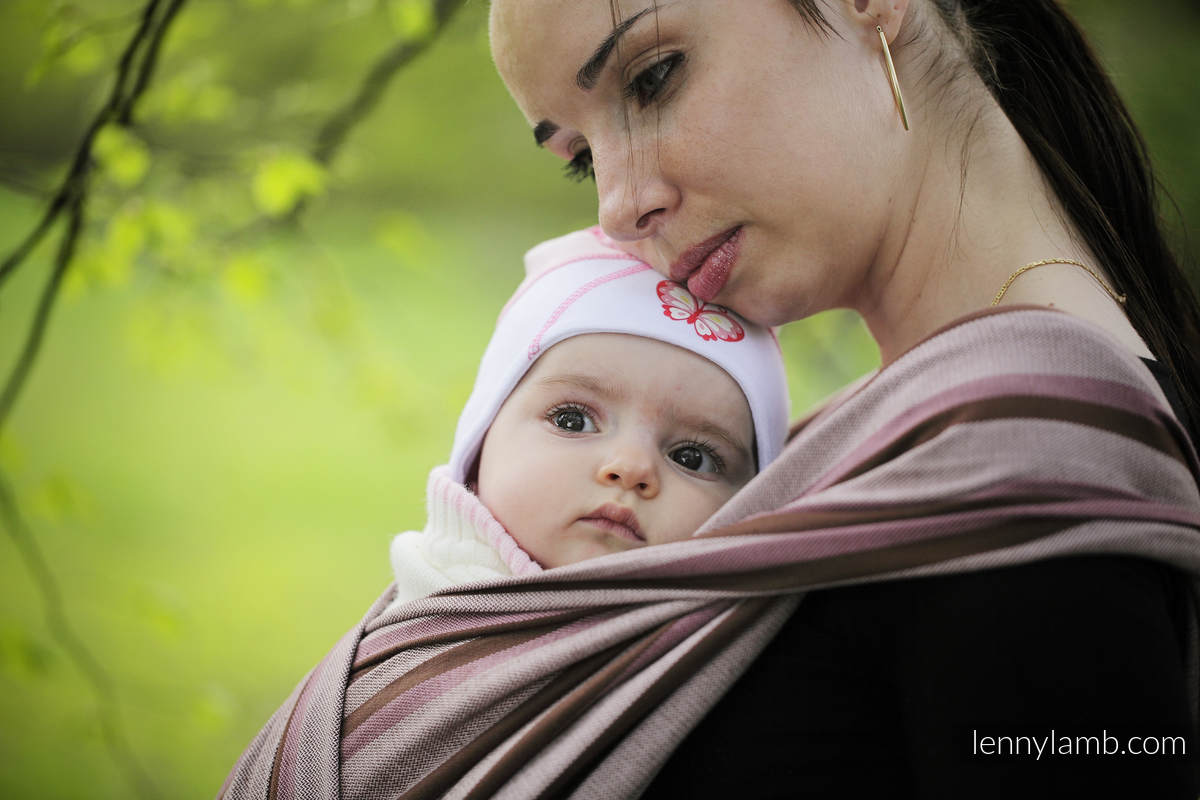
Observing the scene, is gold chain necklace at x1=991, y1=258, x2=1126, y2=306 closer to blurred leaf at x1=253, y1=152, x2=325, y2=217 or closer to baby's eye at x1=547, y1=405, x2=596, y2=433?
baby's eye at x1=547, y1=405, x2=596, y2=433

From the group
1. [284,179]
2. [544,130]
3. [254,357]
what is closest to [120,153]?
[284,179]

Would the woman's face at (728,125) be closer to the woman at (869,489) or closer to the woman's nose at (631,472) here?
the woman at (869,489)

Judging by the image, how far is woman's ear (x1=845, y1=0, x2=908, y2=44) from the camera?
3.27 feet

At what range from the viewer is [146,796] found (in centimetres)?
289

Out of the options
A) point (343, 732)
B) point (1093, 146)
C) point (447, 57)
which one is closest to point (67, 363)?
point (447, 57)

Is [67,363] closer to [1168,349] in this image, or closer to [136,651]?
[136,651]

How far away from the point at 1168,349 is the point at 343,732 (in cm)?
97

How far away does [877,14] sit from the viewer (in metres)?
1.00

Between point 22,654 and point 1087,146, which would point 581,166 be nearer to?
point 1087,146

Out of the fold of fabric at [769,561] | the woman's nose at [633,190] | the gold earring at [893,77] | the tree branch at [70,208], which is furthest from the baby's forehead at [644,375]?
the tree branch at [70,208]

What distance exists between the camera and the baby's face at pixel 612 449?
103 centimetres

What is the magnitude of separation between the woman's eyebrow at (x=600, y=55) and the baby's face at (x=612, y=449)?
287 millimetres

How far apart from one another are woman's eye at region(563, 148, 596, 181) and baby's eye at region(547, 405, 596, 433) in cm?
30

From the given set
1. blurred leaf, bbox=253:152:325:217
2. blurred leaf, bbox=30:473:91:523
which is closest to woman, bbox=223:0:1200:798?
blurred leaf, bbox=253:152:325:217
